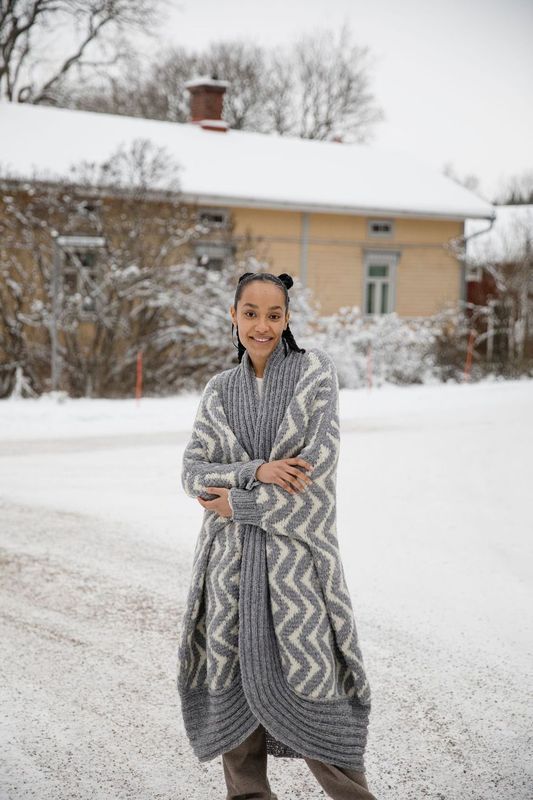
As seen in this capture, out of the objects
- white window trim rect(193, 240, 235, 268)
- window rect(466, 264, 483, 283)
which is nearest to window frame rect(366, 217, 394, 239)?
window rect(466, 264, 483, 283)

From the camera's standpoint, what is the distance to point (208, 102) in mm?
26875

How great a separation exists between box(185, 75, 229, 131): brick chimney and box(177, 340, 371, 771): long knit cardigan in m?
24.6

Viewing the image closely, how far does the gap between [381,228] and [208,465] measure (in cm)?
2301

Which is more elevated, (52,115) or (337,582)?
(52,115)

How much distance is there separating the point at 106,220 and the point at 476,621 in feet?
42.9

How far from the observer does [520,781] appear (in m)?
3.73

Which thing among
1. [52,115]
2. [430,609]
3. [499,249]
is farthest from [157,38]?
[430,609]

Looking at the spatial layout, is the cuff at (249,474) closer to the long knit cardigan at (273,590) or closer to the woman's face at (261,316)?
the long knit cardigan at (273,590)

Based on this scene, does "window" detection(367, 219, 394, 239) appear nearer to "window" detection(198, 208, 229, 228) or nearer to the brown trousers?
"window" detection(198, 208, 229, 228)

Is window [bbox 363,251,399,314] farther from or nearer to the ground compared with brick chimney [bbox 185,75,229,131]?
nearer to the ground

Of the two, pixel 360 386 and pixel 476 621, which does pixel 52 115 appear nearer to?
pixel 360 386

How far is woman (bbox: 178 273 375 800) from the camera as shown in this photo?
2961 mm

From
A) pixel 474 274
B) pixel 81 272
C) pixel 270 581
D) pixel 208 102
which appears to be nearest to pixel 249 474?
pixel 270 581

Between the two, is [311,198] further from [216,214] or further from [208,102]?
[208,102]
